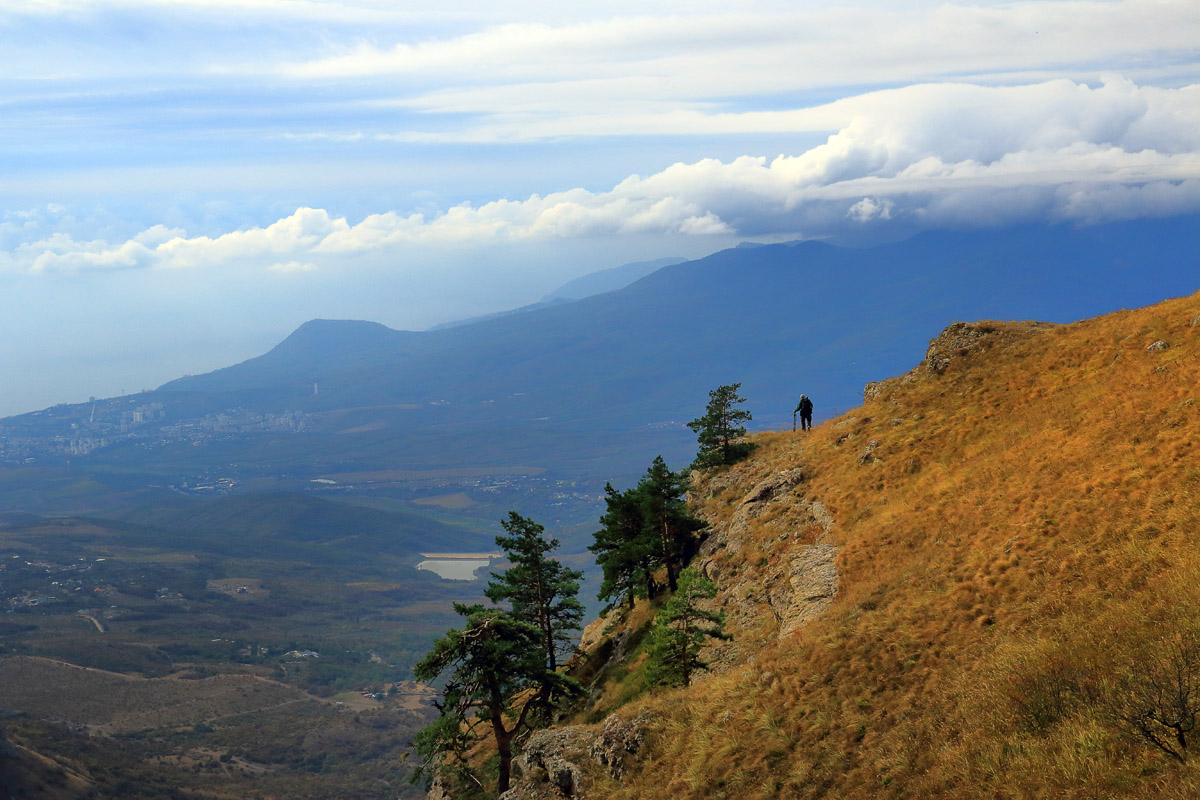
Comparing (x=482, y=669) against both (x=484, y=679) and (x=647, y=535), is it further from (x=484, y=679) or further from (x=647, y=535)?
(x=647, y=535)

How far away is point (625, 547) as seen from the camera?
153 feet

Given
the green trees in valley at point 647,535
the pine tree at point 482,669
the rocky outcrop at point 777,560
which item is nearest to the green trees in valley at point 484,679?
the pine tree at point 482,669

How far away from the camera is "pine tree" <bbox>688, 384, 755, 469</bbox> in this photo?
5797 centimetres

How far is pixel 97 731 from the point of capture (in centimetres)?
14712

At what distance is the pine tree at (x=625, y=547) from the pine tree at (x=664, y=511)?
0.48 m

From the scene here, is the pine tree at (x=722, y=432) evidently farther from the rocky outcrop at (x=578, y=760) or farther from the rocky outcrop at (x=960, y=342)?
the rocky outcrop at (x=578, y=760)

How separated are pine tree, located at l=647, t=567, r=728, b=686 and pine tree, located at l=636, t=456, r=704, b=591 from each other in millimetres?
11907

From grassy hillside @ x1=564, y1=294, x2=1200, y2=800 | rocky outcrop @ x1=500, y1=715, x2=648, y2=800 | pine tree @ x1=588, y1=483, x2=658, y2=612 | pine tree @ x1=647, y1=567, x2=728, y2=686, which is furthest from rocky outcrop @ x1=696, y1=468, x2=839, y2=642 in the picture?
rocky outcrop @ x1=500, y1=715, x2=648, y2=800

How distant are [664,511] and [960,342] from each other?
75.7 feet

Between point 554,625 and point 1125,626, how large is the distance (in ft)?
99.5

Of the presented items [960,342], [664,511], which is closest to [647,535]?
[664,511]

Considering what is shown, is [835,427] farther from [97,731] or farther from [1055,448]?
[97,731]

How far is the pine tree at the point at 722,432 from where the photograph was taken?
2282 inches

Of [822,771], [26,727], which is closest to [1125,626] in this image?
[822,771]
